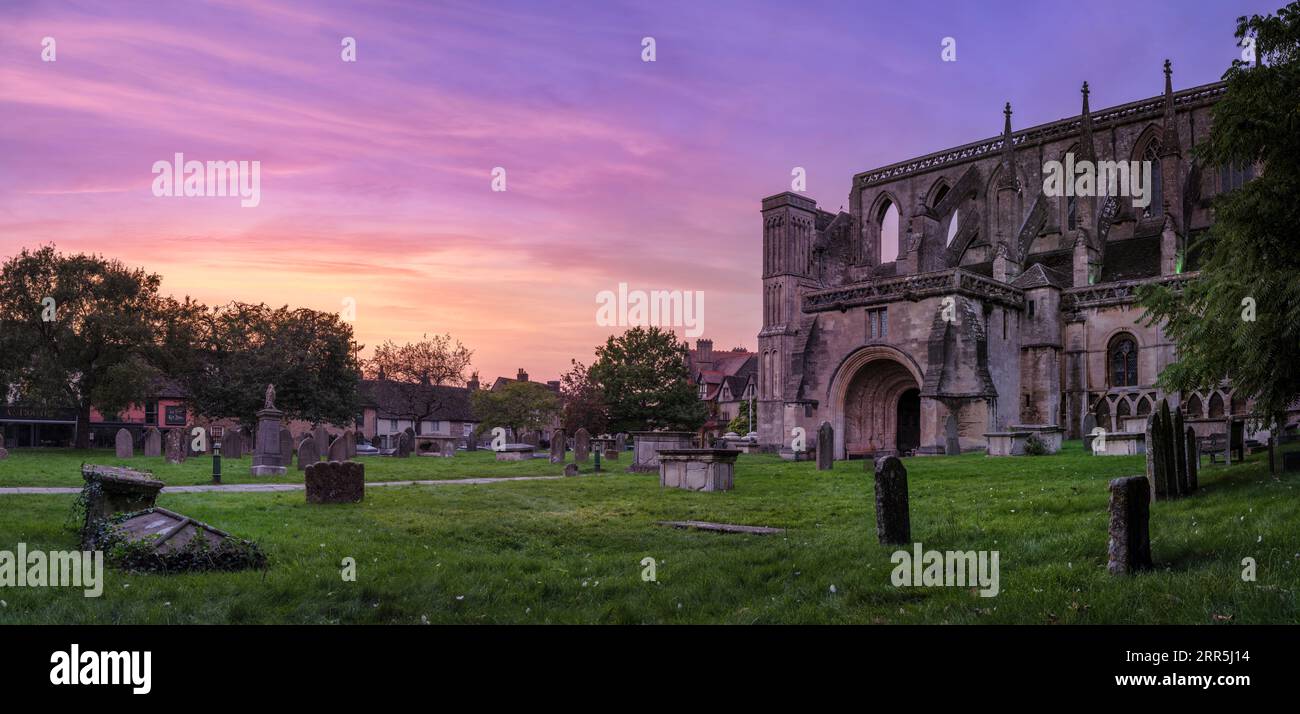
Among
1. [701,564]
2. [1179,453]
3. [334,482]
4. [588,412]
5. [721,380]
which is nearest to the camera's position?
[701,564]

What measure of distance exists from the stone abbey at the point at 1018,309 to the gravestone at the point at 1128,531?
56.1ft

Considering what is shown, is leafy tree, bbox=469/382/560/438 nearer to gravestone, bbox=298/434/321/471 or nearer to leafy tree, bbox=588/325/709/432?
leafy tree, bbox=588/325/709/432

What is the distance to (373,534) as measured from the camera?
11.8m

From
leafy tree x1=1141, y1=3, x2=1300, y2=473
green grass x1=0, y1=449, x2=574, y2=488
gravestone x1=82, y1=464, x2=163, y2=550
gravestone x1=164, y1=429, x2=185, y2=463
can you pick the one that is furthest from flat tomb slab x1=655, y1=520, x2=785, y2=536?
gravestone x1=164, y1=429, x2=185, y2=463

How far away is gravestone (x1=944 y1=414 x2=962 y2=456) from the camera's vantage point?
28438mm

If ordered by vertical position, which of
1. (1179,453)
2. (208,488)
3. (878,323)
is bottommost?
(208,488)

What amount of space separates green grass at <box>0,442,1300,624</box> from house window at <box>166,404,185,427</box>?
5843 centimetres

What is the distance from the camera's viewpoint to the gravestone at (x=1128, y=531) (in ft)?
25.7

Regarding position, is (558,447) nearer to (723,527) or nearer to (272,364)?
(723,527)

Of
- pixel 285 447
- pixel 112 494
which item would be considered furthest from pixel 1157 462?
pixel 285 447

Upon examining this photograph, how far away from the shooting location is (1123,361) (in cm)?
3488

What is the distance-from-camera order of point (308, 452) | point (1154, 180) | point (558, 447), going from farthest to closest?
point (1154, 180) < point (558, 447) < point (308, 452)

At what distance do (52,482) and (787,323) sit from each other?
37466 millimetres

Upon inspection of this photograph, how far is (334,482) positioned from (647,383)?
158 feet
